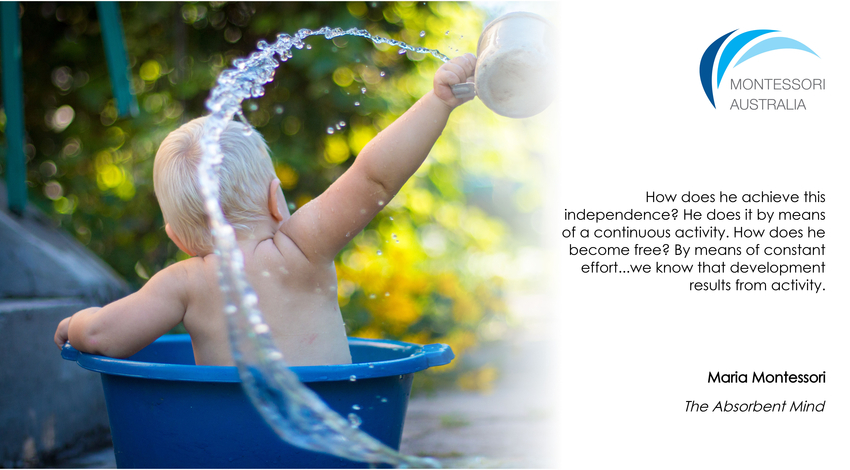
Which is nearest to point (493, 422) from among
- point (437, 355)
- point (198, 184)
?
point (437, 355)

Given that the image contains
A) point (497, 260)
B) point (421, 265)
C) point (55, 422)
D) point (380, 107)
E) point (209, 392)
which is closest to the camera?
point (209, 392)

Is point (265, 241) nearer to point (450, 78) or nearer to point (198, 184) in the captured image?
point (198, 184)

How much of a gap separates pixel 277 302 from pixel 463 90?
1.63 feet

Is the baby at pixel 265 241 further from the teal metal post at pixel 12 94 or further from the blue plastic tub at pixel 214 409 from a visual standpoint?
the teal metal post at pixel 12 94

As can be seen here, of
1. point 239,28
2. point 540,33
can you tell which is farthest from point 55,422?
point 239,28

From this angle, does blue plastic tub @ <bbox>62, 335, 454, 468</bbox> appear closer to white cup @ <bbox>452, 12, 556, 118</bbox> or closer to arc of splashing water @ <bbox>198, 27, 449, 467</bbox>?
arc of splashing water @ <bbox>198, 27, 449, 467</bbox>

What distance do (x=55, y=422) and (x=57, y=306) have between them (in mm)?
302

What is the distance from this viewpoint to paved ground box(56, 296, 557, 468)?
174 cm

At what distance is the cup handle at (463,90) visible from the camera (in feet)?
3.64

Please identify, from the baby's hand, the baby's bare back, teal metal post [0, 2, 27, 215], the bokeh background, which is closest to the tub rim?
the baby's bare back

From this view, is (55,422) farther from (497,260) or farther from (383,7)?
(497,260)

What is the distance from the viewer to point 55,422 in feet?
5.29

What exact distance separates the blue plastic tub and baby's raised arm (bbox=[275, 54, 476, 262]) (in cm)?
24

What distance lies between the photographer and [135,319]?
1.06 meters
